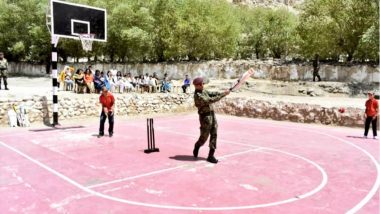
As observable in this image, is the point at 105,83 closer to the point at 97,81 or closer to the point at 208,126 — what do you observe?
the point at 97,81

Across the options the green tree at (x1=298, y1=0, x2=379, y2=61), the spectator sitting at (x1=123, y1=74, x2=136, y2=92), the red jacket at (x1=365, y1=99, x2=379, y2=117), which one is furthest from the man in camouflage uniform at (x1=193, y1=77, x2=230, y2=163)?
the green tree at (x1=298, y1=0, x2=379, y2=61)

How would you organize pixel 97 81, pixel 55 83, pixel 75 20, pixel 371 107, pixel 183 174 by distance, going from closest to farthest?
1. pixel 183 174
2. pixel 371 107
3. pixel 55 83
4. pixel 75 20
5. pixel 97 81

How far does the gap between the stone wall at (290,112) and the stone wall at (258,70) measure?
487 inches

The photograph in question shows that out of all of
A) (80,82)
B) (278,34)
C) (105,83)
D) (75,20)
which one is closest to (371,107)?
(75,20)

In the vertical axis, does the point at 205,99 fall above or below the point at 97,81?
above

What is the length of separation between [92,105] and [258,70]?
19393 millimetres

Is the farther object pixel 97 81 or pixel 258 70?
pixel 258 70

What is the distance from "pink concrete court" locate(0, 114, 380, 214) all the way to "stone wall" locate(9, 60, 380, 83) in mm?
16507

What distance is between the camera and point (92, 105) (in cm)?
1948

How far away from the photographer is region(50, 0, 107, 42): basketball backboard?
16.1 metres

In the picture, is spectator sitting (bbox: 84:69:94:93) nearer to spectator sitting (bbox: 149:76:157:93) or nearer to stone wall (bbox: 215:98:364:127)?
spectator sitting (bbox: 149:76:157:93)

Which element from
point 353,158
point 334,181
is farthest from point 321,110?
point 334,181

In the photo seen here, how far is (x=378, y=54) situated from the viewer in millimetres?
28344

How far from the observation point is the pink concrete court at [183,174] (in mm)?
7211
